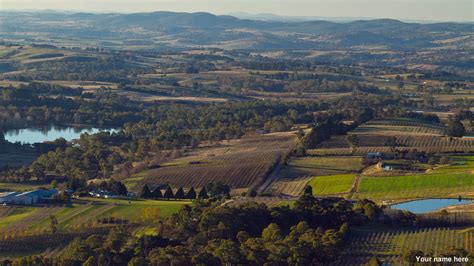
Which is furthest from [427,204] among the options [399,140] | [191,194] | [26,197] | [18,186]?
[18,186]

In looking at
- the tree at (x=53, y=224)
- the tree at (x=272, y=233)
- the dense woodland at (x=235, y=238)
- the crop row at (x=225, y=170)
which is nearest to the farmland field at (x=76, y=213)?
the tree at (x=53, y=224)

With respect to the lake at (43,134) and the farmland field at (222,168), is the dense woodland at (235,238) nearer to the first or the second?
the farmland field at (222,168)

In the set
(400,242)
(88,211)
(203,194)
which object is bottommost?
(203,194)

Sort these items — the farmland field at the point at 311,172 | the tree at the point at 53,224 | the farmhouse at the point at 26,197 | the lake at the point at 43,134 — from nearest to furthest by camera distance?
the tree at the point at 53,224, the farmhouse at the point at 26,197, the farmland field at the point at 311,172, the lake at the point at 43,134

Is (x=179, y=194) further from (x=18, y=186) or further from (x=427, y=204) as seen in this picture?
(x=427, y=204)

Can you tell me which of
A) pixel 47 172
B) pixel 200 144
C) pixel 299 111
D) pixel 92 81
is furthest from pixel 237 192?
pixel 92 81

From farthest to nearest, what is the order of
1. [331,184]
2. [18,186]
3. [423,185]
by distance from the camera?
[331,184] < [18,186] < [423,185]

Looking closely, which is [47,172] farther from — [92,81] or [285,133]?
[92,81]
